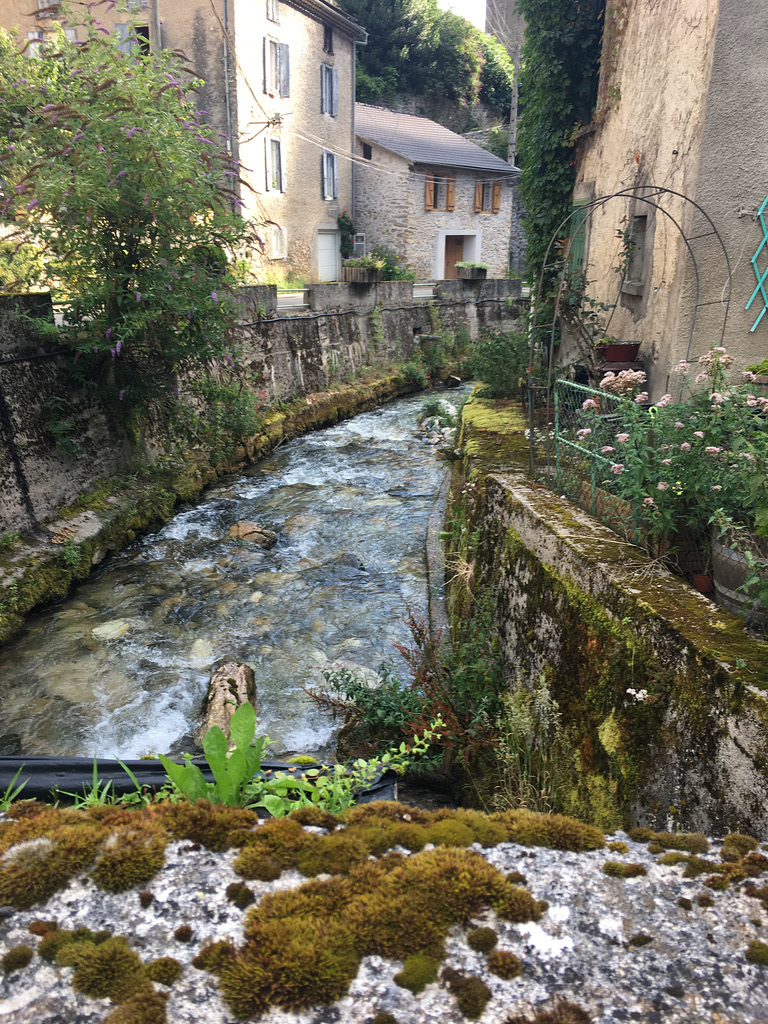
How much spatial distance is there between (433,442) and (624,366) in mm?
5808

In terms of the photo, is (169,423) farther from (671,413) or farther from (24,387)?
(671,413)

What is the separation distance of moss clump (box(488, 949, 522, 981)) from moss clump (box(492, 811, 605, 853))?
1.32 feet

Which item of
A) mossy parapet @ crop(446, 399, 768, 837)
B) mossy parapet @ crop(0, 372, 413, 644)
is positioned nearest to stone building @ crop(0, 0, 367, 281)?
mossy parapet @ crop(0, 372, 413, 644)

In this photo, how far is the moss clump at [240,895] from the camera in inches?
67.6

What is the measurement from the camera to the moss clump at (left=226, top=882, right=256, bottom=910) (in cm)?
172

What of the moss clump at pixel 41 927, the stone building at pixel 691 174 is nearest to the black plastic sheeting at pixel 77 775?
the moss clump at pixel 41 927

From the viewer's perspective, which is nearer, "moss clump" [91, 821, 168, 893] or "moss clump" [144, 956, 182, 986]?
"moss clump" [144, 956, 182, 986]

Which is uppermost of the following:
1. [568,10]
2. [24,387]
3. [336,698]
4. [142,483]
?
[568,10]

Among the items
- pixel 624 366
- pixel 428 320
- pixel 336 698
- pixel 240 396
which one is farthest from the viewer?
pixel 428 320

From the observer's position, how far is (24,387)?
784 cm

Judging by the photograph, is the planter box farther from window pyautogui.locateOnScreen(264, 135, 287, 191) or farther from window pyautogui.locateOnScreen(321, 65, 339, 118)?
window pyautogui.locateOnScreen(321, 65, 339, 118)

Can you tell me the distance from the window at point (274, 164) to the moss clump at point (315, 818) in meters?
23.0

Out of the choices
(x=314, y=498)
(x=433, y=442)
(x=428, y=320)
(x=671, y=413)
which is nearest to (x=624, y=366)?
(x=671, y=413)

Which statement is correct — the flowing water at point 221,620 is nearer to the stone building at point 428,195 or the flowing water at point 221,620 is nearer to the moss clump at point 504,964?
the moss clump at point 504,964
